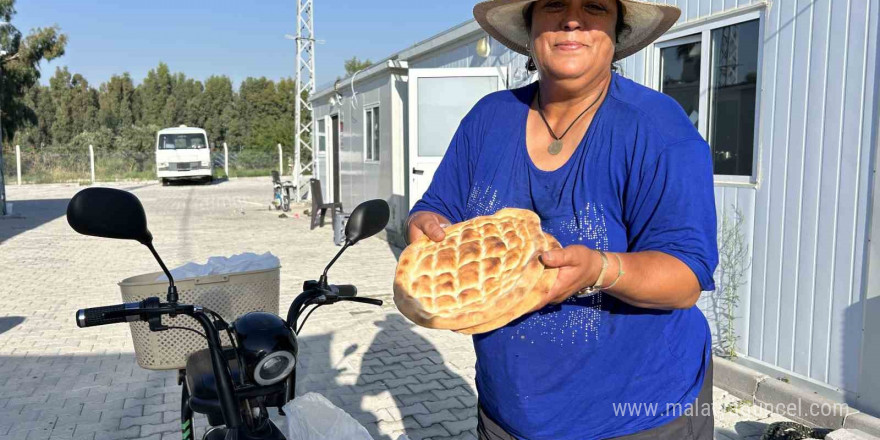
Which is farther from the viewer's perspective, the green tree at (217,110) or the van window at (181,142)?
the green tree at (217,110)

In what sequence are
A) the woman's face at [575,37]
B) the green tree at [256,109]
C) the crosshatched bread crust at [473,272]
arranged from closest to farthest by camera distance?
the crosshatched bread crust at [473,272] → the woman's face at [575,37] → the green tree at [256,109]

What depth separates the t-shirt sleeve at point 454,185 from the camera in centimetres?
184

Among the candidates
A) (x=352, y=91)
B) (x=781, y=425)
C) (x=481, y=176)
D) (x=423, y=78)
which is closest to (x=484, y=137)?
(x=481, y=176)

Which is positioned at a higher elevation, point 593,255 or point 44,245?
point 593,255

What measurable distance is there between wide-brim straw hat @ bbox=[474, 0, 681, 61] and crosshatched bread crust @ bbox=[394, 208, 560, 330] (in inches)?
22.9

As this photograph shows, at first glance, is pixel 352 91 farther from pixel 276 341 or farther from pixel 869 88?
pixel 276 341

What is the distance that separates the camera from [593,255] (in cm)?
130

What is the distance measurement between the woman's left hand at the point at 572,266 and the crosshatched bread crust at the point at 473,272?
45mm

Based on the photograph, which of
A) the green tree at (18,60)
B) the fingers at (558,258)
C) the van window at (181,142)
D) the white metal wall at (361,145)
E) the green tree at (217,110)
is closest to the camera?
the fingers at (558,258)

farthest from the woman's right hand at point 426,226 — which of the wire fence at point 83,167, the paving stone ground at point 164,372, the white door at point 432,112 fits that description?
the wire fence at point 83,167

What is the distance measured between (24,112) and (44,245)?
53.7 ft

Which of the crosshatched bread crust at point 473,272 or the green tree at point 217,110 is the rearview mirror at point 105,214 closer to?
the crosshatched bread crust at point 473,272

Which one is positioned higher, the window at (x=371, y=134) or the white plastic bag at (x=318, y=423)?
the window at (x=371, y=134)

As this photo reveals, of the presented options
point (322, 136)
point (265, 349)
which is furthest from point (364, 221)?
point (322, 136)
